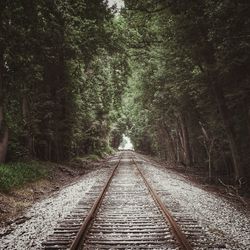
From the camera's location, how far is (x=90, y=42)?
1955 cm

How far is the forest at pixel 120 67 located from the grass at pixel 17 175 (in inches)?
42.8

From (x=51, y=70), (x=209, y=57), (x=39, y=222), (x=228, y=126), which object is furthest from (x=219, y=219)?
(x=51, y=70)

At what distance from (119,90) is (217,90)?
1716cm

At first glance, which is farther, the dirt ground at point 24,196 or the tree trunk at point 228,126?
the tree trunk at point 228,126

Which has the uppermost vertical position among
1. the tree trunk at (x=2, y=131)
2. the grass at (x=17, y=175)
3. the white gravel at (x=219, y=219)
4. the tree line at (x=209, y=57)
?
the tree line at (x=209, y=57)

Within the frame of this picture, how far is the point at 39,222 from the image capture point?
8.27m

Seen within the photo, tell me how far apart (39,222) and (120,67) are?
846 inches

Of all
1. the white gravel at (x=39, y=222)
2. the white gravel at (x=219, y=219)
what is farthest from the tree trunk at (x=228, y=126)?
the white gravel at (x=39, y=222)

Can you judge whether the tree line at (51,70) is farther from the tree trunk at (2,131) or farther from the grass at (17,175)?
the grass at (17,175)

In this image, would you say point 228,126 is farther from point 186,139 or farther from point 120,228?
point 186,139

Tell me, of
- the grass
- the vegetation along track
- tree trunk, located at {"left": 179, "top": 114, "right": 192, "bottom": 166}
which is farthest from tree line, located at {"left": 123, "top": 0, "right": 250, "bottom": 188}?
the grass

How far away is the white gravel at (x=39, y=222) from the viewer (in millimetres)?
6676

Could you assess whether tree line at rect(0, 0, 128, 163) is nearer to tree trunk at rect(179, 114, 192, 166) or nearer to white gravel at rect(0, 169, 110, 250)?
white gravel at rect(0, 169, 110, 250)

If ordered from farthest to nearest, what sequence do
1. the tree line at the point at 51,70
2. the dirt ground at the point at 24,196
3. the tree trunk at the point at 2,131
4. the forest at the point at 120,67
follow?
the tree trunk at the point at 2,131
the tree line at the point at 51,70
the forest at the point at 120,67
the dirt ground at the point at 24,196
